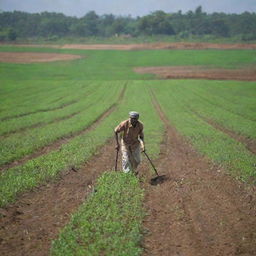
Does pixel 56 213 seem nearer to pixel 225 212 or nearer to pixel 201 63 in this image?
pixel 225 212

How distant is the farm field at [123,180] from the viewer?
31.0 feet

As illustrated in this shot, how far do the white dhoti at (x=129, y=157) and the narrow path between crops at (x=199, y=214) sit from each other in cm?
100

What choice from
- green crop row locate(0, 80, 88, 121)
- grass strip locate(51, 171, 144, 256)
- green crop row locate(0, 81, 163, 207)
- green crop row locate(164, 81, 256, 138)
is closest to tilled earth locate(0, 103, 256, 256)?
grass strip locate(51, 171, 144, 256)

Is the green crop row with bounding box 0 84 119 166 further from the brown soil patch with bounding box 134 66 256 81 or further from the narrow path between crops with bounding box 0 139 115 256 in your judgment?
the brown soil patch with bounding box 134 66 256 81

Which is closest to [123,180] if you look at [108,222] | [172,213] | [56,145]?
[172,213]

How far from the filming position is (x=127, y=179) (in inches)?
539

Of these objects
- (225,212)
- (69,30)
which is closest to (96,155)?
(225,212)

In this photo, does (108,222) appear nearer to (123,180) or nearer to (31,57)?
(123,180)

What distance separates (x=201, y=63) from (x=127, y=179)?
2537 inches

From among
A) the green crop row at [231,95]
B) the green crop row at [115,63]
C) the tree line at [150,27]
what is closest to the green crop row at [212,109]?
the green crop row at [231,95]

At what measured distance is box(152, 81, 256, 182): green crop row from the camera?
51.7 feet

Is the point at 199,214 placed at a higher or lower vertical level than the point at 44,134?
higher

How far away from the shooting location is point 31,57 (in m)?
82.2

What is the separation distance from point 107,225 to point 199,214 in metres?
2.81
